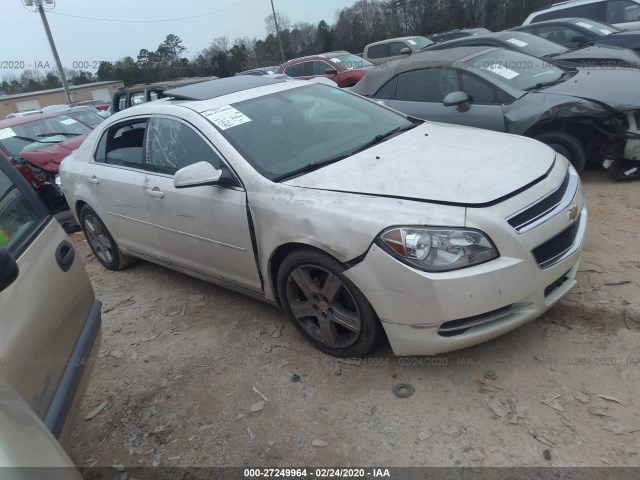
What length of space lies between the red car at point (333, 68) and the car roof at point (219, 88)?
975 centimetres

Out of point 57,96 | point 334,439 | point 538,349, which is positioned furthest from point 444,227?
point 57,96

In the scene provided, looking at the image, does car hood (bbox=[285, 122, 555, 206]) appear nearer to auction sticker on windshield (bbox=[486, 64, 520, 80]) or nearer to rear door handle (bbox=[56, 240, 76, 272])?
rear door handle (bbox=[56, 240, 76, 272])

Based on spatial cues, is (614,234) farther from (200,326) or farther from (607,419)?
(200,326)

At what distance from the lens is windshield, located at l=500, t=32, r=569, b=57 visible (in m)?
6.55

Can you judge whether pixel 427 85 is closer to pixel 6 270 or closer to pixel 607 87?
pixel 607 87

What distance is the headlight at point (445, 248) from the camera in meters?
2.35

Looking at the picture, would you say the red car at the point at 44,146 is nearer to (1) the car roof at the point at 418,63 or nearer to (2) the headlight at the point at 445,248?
(1) the car roof at the point at 418,63

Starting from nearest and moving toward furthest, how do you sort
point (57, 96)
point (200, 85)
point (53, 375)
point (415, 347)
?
point (53, 375), point (415, 347), point (200, 85), point (57, 96)

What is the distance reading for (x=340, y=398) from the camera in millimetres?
2668

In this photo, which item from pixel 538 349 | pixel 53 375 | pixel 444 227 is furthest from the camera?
pixel 538 349

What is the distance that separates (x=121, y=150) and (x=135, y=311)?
4.56 feet

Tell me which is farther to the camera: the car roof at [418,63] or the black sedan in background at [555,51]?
the black sedan in background at [555,51]

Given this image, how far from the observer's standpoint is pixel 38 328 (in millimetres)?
2076

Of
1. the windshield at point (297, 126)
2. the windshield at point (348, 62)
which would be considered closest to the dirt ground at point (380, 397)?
the windshield at point (297, 126)
